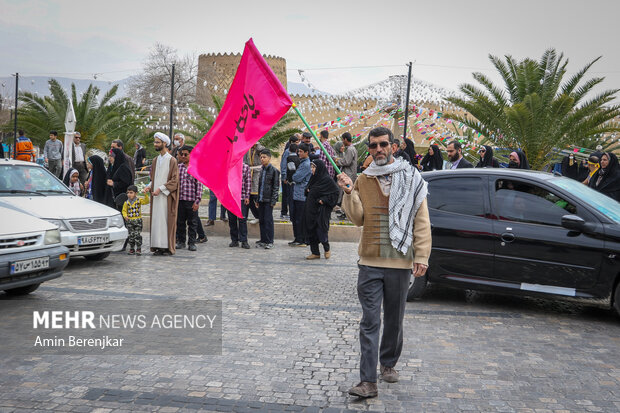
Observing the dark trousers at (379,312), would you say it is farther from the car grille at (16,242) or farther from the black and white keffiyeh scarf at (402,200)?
the car grille at (16,242)

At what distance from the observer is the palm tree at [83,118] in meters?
25.6

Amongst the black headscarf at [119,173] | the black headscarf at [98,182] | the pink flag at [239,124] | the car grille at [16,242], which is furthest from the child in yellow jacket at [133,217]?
the pink flag at [239,124]

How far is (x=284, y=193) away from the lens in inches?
599

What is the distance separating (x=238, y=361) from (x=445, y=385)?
1.72m

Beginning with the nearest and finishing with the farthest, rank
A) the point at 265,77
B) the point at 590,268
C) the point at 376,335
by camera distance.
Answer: the point at 376,335 → the point at 265,77 → the point at 590,268

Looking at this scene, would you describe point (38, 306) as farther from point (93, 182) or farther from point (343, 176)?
point (93, 182)

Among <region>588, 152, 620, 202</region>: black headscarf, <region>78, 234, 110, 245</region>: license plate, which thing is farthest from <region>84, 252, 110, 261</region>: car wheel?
<region>588, 152, 620, 202</region>: black headscarf

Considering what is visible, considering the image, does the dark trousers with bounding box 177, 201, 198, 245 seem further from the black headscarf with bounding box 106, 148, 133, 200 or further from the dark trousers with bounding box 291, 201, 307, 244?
the dark trousers with bounding box 291, 201, 307, 244

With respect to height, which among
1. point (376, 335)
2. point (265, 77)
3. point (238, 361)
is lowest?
point (238, 361)

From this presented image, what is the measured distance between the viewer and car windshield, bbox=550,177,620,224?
6.92 metres

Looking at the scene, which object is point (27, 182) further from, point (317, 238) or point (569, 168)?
point (569, 168)

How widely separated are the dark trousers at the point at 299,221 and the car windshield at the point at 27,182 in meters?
4.29

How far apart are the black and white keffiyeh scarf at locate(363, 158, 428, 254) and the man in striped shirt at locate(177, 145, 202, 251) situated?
23.3ft

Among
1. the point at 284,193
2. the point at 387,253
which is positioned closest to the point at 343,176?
the point at 387,253
